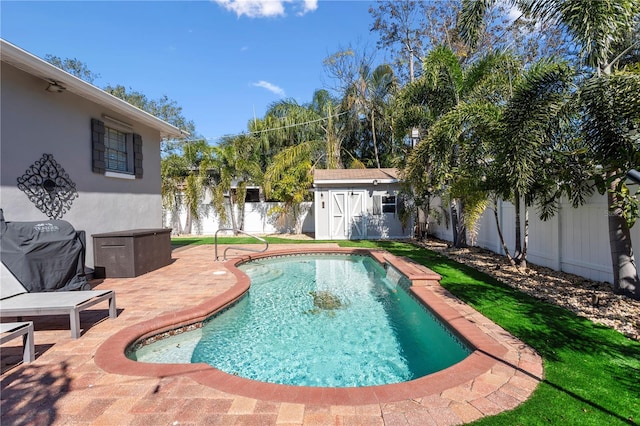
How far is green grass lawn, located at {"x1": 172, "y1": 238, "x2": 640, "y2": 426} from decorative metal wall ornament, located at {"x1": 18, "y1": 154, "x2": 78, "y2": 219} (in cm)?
739

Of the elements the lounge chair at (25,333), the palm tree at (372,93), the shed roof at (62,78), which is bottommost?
the lounge chair at (25,333)

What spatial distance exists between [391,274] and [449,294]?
2.61 meters

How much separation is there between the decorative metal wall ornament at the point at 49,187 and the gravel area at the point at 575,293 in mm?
8777

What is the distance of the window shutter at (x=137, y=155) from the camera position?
8.87 meters

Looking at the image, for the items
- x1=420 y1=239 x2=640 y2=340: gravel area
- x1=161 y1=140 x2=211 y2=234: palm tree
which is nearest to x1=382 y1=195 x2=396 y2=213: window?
x1=420 y1=239 x2=640 y2=340: gravel area

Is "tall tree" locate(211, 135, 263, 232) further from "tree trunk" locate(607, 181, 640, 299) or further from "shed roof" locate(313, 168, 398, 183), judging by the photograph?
"tree trunk" locate(607, 181, 640, 299)

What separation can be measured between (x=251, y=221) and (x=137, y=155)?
979 centimetres

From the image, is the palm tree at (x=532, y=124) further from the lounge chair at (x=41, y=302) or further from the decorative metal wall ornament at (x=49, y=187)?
the decorative metal wall ornament at (x=49, y=187)

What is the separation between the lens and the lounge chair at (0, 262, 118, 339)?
3635 mm

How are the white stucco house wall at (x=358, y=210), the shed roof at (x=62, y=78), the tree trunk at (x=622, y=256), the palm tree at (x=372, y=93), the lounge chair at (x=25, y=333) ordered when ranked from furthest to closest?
the palm tree at (x=372, y=93) → the white stucco house wall at (x=358, y=210) → the tree trunk at (x=622, y=256) → the shed roof at (x=62, y=78) → the lounge chair at (x=25, y=333)

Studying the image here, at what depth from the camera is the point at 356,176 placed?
607 inches

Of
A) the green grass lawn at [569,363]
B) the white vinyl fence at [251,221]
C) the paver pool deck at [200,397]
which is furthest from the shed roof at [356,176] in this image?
the paver pool deck at [200,397]

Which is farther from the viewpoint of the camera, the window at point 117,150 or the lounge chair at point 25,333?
the window at point 117,150

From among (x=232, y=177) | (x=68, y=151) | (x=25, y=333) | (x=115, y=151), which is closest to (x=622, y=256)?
(x=25, y=333)
